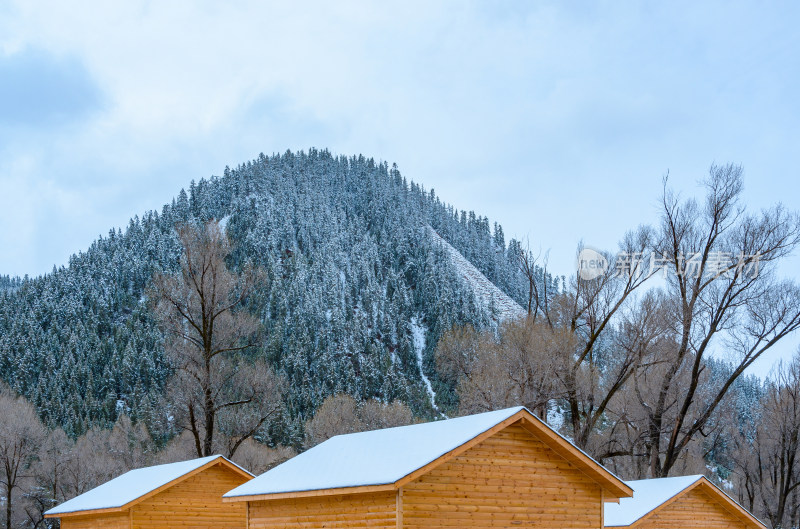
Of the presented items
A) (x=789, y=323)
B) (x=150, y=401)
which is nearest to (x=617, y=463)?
(x=789, y=323)

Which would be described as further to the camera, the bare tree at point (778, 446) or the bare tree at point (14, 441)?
the bare tree at point (14, 441)

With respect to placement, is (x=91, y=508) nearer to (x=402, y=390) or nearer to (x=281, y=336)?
(x=402, y=390)

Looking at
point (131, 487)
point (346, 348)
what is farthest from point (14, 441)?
point (346, 348)

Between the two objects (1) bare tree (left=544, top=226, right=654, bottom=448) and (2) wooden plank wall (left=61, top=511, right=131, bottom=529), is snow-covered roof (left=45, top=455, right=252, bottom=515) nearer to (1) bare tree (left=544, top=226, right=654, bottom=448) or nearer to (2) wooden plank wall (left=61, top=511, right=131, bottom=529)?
(2) wooden plank wall (left=61, top=511, right=131, bottom=529)

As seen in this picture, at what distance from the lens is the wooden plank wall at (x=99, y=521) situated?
87.9 feet

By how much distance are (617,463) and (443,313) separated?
81.8 meters

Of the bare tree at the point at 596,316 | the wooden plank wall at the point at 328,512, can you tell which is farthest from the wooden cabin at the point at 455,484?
the bare tree at the point at 596,316

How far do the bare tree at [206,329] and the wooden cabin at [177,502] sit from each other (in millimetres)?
6586

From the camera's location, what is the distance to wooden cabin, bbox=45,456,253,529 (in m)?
26.6

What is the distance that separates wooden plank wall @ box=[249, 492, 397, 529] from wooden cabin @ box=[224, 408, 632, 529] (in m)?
0.02

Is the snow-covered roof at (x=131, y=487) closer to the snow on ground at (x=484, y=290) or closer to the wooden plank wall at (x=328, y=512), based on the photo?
the wooden plank wall at (x=328, y=512)

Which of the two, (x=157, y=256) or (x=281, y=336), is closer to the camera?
(x=281, y=336)

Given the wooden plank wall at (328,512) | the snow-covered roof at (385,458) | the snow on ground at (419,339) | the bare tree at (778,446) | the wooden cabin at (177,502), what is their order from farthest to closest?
the snow on ground at (419,339) < the bare tree at (778,446) < the wooden cabin at (177,502) < the snow-covered roof at (385,458) < the wooden plank wall at (328,512)

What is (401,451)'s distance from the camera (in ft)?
61.3
